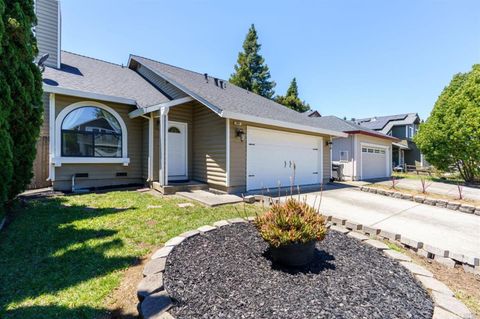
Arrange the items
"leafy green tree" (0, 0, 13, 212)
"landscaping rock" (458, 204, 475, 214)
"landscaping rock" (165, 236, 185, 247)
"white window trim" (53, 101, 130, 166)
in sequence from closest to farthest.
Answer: "landscaping rock" (165, 236, 185, 247)
"leafy green tree" (0, 0, 13, 212)
"landscaping rock" (458, 204, 475, 214)
"white window trim" (53, 101, 130, 166)

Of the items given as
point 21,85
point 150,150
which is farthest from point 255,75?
point 21,85

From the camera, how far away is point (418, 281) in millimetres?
2516

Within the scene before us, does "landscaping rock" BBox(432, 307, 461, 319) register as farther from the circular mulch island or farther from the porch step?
the porch step

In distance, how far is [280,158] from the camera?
8836 mm

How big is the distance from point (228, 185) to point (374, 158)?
1199 cm

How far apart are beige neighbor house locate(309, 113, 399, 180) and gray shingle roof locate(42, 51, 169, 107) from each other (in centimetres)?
905

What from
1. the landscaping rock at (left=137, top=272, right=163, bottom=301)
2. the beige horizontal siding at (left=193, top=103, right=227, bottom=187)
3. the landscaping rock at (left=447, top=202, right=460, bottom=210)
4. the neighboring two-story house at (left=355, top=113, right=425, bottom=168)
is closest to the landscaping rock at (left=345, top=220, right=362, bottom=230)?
the landscaping rock at (left=137, top=272, right=163, bottom=301)

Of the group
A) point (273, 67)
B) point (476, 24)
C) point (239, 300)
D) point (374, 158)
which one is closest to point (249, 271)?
point (239, 300)

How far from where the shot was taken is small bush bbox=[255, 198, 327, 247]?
2578mm

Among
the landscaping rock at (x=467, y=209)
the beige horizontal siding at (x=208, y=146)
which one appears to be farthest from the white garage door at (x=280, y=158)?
the landscaping rock at (x=467, y=209)

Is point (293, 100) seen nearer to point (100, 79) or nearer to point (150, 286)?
point (100, 79)

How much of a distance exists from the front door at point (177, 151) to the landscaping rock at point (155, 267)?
563cm

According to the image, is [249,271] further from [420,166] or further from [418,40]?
[420,166]

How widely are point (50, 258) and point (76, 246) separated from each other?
0.35 m
